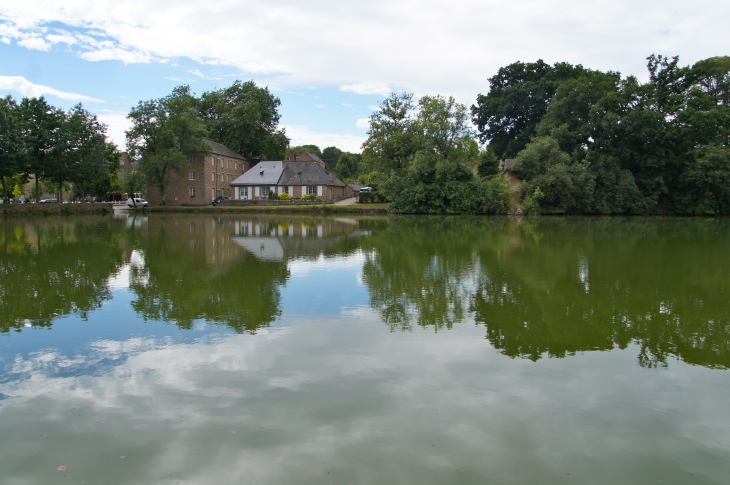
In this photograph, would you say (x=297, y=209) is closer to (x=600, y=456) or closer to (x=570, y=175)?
(x=570, y=175)

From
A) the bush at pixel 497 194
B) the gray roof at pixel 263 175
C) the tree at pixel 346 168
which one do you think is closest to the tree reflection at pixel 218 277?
the bush at pixel 497 194

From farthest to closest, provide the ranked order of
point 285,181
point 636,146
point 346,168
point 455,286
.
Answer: point 346,168 < point 285,181 < point 636,146 < point 455,286

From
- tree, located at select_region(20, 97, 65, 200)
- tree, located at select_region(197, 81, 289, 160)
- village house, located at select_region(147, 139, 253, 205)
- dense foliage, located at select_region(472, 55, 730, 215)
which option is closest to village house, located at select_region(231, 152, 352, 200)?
village house, located at select_region(147, 139, 253, 205)

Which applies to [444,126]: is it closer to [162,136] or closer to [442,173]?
[442,173]

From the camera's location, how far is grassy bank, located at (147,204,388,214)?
48.6m

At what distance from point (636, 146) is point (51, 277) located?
48494 millimetres

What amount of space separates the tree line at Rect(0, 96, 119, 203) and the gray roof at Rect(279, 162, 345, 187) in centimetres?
1960

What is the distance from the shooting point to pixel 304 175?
201 feet

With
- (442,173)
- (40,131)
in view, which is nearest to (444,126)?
(442,173)

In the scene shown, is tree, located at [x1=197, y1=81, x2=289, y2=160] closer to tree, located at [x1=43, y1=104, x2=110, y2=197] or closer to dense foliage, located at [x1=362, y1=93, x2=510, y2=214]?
tree, located at [x1=43, y1=104, x2=110, y2=197]

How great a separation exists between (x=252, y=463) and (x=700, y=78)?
54459 millimetres

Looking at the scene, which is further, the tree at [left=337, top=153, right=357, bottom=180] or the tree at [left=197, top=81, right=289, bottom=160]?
the tree at [left=337, top=153, right=357, bottom=180]

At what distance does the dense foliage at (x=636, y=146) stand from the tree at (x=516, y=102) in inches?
344

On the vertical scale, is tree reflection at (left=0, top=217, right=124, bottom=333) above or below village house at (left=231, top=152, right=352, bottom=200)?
below
